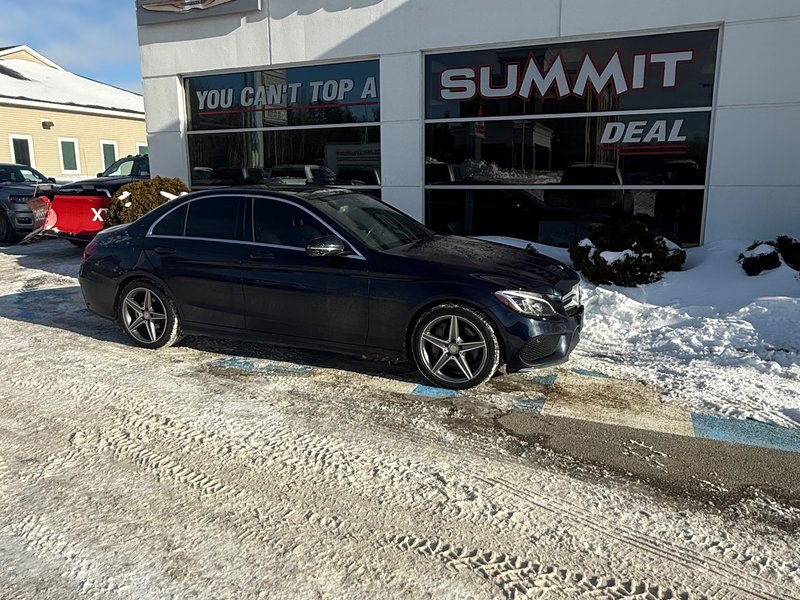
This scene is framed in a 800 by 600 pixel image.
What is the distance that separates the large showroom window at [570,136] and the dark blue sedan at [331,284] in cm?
432

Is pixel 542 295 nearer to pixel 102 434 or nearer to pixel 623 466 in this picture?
pixel 623 466

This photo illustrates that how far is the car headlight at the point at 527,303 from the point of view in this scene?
480 cm

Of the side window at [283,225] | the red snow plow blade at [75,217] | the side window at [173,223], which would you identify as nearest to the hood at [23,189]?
the red snow plow blade at [75,217]

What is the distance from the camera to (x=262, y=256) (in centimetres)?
556

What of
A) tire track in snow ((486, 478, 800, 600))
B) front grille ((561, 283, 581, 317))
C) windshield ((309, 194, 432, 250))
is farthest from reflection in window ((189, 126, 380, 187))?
tire track in snow ((486, 478, 800, 600))

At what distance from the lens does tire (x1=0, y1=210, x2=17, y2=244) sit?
44.3 ft

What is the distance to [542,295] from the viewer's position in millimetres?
4910

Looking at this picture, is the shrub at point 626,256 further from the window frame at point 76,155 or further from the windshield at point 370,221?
the window frame at point 76,155

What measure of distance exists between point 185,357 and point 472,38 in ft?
22.6

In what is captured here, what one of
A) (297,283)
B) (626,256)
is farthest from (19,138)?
(626,256)

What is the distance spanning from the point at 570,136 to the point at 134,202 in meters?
7.17

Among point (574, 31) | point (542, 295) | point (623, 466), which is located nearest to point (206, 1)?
point (574, 31)

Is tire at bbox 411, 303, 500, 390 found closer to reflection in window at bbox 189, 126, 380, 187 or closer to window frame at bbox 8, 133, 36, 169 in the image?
reflection in window at bbox 189, 126, 380, 187

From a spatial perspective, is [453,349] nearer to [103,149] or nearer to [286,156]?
[286,156]
